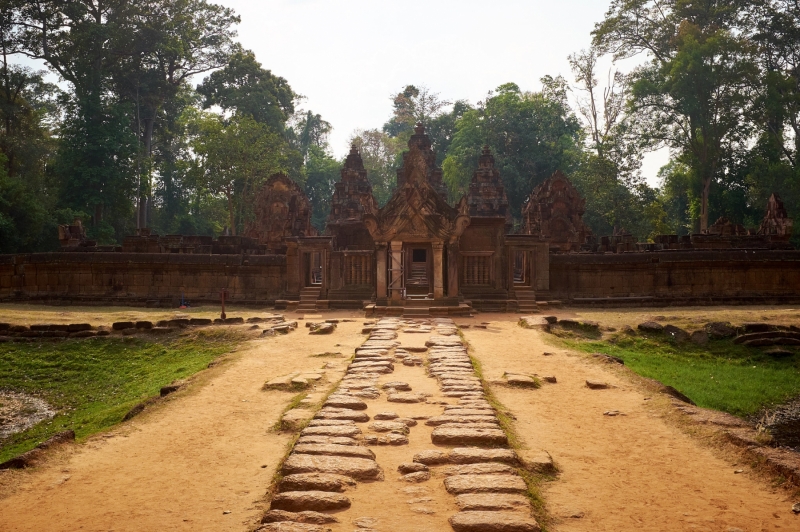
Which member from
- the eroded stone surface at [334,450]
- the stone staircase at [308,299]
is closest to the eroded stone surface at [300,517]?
the eroded stone surface at [334,450]

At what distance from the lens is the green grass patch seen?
11.1 meters

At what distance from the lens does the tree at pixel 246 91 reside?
48.7 metres

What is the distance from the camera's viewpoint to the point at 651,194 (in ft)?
121

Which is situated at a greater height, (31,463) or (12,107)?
(12,107)

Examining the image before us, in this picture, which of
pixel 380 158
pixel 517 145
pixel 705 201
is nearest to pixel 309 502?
pixel 705 201

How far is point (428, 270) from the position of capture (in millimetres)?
20203

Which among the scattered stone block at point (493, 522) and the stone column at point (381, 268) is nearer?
the scattered stone block at point (493, 522)

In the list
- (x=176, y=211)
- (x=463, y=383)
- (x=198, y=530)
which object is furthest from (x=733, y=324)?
(x=176, y=211)

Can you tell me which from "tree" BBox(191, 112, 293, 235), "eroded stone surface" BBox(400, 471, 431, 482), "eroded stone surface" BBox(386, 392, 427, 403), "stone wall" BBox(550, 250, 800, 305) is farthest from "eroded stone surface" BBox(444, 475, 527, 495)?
"tree" BBox(191, 112, 293, 235)

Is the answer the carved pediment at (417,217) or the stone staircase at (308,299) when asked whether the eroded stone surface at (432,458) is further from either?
the stone staircase at (308,299)

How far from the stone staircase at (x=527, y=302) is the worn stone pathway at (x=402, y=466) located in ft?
36.0

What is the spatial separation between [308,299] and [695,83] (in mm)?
22874

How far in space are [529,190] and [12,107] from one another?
28785 mm

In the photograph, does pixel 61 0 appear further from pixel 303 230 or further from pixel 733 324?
pixel 733 324
